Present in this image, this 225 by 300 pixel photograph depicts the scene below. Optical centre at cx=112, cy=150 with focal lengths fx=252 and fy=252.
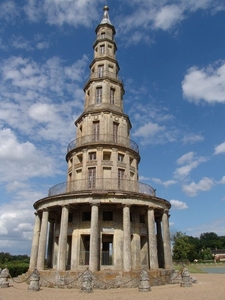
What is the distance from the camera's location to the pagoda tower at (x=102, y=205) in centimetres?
2128

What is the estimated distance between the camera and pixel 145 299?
13.7 m

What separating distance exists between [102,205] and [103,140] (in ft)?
23.1

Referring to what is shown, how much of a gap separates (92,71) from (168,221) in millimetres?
20868

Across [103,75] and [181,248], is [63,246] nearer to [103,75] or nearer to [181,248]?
[103,75]

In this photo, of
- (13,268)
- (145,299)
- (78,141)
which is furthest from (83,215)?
(13,268)

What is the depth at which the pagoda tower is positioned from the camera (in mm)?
21281

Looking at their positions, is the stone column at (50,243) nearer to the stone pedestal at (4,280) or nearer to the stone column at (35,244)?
the stone column at (35,244)

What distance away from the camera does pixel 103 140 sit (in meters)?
26.6

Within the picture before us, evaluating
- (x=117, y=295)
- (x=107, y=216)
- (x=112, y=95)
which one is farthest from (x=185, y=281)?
(x=112, y=95)

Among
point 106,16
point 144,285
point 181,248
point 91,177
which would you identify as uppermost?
point 106,16

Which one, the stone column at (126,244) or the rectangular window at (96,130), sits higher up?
the rectangular window at (96,130)

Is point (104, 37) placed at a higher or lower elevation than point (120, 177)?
higher

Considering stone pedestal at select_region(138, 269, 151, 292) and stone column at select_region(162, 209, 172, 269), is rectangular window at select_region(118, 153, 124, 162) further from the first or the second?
stone pedestal at select_region(138, 269, 151, 292)

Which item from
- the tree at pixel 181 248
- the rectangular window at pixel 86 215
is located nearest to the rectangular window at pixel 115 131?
the rectangular window at pixel 86 215
